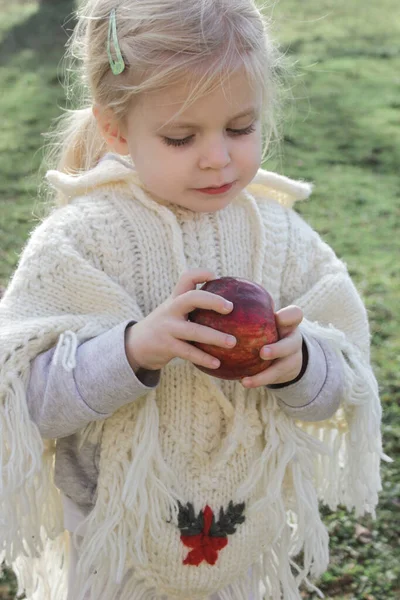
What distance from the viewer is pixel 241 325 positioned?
1.98m

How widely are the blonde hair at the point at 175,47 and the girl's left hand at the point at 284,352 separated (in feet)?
1.80

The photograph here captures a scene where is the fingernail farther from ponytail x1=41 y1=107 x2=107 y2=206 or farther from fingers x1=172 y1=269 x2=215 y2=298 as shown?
ponytail x1=41 y1=107 x2=107 y2=206

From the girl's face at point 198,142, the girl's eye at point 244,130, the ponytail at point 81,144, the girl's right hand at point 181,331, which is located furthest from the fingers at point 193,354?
the ponytail at point 81,144

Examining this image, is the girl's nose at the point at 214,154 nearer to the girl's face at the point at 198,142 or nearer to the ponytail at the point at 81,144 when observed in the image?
the girl's face at the point at 198,142

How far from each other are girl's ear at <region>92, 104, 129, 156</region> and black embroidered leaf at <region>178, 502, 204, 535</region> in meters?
0.94

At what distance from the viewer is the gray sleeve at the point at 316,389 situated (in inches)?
85.7

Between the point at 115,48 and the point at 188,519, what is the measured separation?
119cm

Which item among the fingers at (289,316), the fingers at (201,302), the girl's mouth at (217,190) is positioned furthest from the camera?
the girl's mouth at (217,190)

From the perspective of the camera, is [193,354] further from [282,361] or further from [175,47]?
[175,47]

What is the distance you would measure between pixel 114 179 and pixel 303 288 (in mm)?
594

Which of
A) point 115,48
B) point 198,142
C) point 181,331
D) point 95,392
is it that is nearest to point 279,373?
point 181,331

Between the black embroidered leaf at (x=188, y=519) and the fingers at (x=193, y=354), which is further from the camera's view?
the black embroidered leaf at (x=188, y=519)

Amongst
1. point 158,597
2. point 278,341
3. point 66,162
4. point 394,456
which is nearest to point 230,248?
point 278,341

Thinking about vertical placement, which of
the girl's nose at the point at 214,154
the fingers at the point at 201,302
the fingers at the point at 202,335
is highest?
the girl's nose at the point at 214,154
